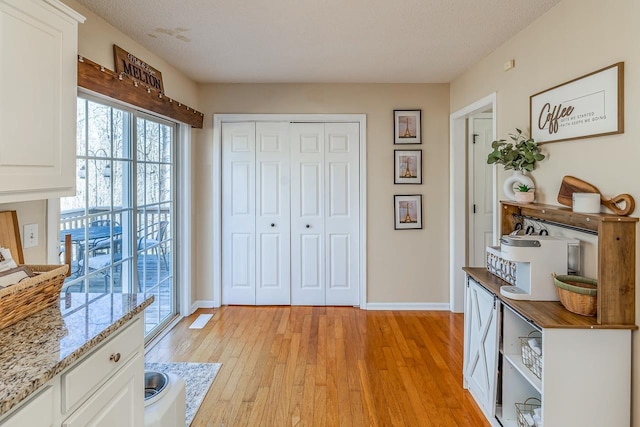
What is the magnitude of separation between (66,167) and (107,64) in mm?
1242

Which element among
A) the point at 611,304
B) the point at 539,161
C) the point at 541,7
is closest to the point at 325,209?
the point at 539,161

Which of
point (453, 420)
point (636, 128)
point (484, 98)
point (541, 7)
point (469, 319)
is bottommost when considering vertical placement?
point (453, 420)

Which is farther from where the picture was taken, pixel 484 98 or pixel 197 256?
pixel 197 256

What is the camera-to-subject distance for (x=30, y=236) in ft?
6.14

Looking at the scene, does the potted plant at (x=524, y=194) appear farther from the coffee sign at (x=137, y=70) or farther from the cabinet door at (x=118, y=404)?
the coffee sign at (x=137, y=70)

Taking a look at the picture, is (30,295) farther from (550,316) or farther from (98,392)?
(550,316)

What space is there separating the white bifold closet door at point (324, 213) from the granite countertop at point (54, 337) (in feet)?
8.53

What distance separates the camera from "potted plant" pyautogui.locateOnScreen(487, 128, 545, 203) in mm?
2382

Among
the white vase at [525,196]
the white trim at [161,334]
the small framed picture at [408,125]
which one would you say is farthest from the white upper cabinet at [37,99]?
the small framed picture at [408,125]

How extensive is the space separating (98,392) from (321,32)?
250cm

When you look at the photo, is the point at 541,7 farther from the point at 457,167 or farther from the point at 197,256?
the point at 197,256

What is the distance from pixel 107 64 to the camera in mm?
2525

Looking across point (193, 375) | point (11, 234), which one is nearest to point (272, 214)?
point (193, 375)

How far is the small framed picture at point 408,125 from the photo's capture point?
4.09 m
